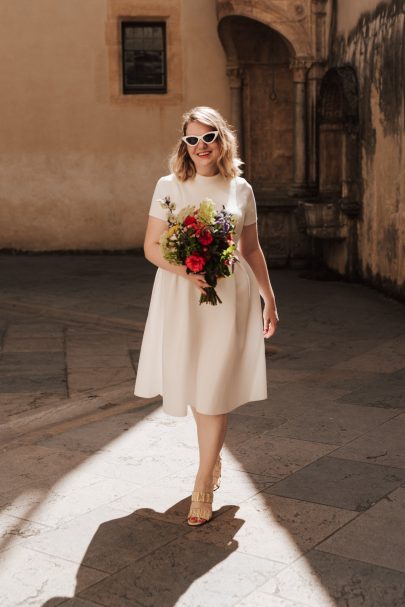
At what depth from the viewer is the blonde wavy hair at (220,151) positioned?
4.56 metres

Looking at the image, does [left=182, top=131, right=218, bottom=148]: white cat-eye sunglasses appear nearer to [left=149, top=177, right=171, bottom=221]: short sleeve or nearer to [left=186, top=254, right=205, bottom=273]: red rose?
[left=149, top=177, right=171, bottom=221]: short sleeve

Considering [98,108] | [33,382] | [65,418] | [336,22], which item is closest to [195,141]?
[65,418]

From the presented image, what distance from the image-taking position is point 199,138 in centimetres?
454

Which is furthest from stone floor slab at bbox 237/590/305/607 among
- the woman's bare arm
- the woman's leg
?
the woman's bare arm

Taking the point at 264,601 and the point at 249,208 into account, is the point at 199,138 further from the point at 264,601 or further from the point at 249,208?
the point at 264,601

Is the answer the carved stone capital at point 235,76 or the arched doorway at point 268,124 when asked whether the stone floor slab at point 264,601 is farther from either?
the carved stone capital at point 235,76

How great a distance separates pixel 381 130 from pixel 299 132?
2.93 metres

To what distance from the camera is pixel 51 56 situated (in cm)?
1591

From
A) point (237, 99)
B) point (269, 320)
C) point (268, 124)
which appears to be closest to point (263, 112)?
point (268, 124)

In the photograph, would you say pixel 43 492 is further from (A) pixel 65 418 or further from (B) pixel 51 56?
(B) pixel 51 56

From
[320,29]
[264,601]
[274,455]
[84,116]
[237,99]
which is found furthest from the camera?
[84,116]

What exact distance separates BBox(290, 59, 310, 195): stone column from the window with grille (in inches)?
108

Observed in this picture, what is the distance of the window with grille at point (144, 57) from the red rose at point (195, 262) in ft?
39.9

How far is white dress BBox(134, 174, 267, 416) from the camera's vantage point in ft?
14.9
